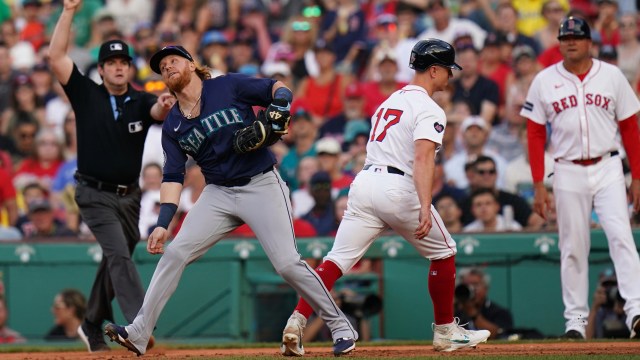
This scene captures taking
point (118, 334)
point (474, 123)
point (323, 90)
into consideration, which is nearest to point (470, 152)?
point (474, 123)

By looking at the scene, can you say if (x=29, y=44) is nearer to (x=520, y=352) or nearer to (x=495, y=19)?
(x=495, y=19)

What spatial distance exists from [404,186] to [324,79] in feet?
Result: 22.6

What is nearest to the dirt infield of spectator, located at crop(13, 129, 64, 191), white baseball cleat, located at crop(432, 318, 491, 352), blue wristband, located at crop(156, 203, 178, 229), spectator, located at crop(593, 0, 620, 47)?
white baseball cleat, located at crop(432, 318, 491, 352)

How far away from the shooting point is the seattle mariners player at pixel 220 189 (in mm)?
6875

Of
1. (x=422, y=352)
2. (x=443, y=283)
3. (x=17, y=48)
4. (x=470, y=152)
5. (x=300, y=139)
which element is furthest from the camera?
(x=17, y=48)

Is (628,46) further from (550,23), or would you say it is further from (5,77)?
(5,77)

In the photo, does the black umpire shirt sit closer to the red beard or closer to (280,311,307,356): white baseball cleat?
the red beard

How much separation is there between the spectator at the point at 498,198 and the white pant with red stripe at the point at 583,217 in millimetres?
1792

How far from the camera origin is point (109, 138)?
26.5ft

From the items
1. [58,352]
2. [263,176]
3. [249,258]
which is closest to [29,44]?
[249,258]

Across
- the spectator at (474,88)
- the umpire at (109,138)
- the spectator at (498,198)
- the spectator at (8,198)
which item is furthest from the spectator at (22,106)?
the umpire at (109,138)

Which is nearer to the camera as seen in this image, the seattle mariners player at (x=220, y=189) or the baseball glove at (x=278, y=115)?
the baseball glove at (x=278, y=115)

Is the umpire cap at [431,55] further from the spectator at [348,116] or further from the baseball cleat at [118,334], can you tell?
the spectator at [348,116]

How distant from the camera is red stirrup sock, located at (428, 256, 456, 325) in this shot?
7.22 metres
